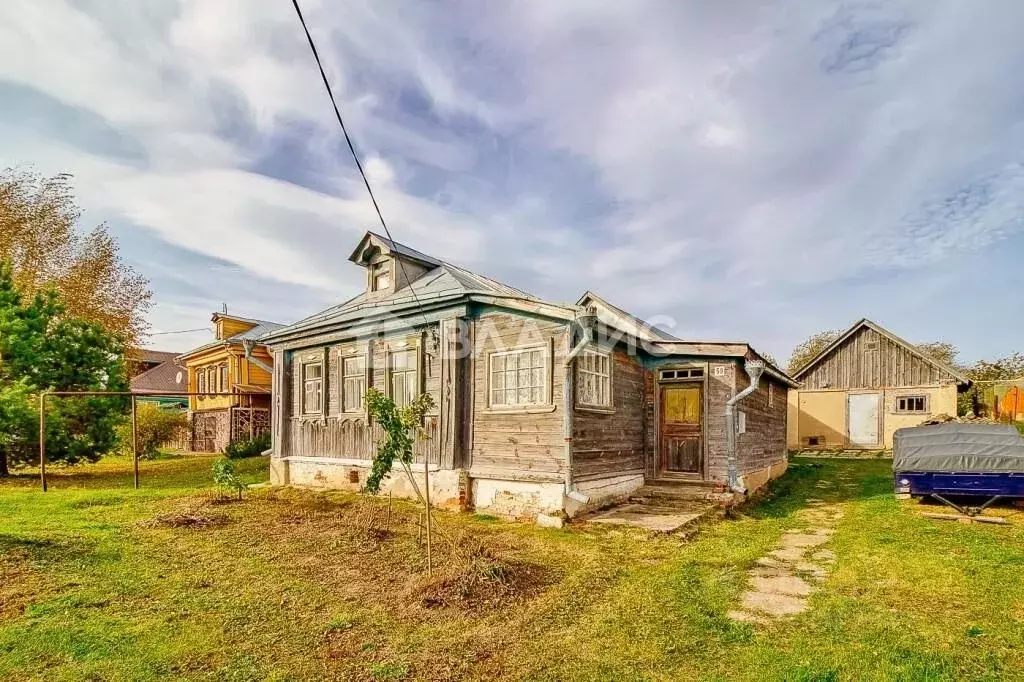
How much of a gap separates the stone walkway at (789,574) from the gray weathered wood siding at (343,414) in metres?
5.78

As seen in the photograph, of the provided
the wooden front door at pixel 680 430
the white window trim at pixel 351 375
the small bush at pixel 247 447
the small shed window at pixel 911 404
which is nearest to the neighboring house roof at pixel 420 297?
the white window trim at pixel 351 375

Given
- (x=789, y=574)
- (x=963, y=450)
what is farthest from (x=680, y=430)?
(x=789, y=574)

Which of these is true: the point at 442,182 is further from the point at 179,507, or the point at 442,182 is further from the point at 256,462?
the point at 256,462

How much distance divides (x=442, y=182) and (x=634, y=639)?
21.7ft

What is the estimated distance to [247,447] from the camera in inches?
836

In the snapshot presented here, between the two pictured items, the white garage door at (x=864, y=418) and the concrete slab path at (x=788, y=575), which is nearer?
the concrete slab path at (x=788, y=575)

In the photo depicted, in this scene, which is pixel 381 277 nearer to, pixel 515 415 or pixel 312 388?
pixel 312 388

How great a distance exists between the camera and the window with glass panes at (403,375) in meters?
11.2

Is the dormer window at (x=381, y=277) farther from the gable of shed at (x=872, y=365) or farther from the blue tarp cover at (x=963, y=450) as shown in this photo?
the gable of shed at (x=872, y=365)

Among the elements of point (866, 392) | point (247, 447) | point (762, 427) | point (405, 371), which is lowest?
point (247, 447)

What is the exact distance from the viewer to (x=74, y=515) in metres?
9.34

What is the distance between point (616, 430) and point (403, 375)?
4.37m

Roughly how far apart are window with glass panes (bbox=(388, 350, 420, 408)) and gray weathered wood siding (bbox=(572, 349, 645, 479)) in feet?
11.6

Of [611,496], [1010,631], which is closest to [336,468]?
[611,496]
